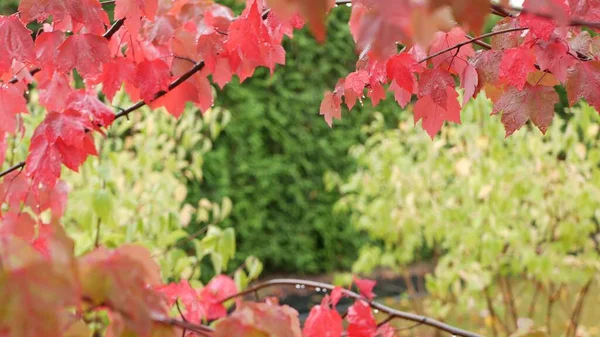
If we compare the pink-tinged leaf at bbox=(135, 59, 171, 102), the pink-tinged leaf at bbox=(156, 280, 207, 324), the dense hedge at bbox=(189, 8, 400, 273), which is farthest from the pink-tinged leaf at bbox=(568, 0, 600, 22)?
the dense hedge at bbox=(189, 8, 400, 273)

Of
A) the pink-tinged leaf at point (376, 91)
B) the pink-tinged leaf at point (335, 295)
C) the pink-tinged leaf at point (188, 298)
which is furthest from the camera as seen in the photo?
the pink-tinged leaf at point (188, 298)

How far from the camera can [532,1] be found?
802 mm

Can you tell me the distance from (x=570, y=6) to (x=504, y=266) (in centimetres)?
278

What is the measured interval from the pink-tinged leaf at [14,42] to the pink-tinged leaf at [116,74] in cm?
16

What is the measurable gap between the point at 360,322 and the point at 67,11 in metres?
0.84

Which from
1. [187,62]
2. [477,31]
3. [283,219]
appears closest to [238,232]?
[283,219]

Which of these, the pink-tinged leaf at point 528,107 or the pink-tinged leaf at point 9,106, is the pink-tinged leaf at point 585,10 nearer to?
the pink-tinged leaf at point 528,107

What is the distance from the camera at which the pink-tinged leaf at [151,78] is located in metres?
1.50

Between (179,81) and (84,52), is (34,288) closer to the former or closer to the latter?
(84,52)

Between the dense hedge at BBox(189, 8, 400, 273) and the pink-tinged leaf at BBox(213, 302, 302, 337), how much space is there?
507 centimetres

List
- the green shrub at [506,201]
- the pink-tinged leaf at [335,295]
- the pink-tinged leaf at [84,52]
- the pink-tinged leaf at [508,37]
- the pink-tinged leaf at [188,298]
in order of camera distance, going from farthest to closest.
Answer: the green shrub at [506,201] < the pink-tinged leaf at [188,298] < the pink-tinged leaf at [335,295] < the pink-tinged leaf at [84,52] < the pink-tinged leaf at [508,37]

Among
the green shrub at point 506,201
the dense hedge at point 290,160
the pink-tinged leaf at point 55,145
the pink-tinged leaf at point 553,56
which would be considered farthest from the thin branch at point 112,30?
the dense hedge at point 290,160

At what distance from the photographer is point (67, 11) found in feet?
4.29

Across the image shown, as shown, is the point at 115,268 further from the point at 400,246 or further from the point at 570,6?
the point at 400,246
